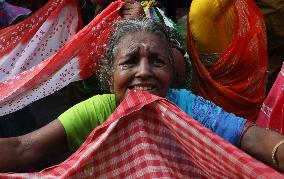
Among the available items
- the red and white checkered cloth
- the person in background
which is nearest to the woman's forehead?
the red and white checkered cloth

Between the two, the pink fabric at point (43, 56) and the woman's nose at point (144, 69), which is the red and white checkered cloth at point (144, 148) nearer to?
the woman's nose at point (144, 69)

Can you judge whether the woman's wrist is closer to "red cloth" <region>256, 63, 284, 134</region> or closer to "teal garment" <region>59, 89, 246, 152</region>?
"teal garment" <region>59, 89, 246, 152</region>

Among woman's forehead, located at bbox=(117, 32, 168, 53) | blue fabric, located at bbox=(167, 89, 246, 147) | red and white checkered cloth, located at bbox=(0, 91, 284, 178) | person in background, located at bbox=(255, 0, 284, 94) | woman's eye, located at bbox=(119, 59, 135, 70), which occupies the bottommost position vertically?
person in background, located at bbox=(255, 0, 284, 94)

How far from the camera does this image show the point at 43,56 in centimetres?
321

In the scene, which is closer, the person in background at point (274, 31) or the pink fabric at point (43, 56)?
the pink fabric at point (43, 56)

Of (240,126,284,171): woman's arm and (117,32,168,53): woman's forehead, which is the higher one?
(117,32,168,53): woman's forehead

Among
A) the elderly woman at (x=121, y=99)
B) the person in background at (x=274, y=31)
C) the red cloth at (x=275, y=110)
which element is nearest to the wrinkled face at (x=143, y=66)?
the elderly woman at (x=121, y=99)

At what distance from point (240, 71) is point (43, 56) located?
1.14 meters

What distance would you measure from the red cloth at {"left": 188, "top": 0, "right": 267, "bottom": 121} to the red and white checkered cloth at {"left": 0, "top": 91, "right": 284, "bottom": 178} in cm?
108

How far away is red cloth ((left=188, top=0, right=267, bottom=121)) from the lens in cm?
305

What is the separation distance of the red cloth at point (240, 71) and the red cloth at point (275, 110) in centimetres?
57

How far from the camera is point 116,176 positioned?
1.93 metres

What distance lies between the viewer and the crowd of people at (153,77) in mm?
2268

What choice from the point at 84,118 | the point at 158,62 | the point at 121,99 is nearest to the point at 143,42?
the point at 158,62
